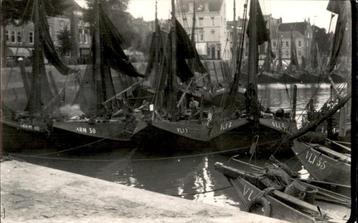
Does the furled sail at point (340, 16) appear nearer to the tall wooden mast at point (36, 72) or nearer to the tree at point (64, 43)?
the tall wooden mast at point (36, 72)

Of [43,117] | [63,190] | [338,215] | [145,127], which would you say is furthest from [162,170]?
[63,190]

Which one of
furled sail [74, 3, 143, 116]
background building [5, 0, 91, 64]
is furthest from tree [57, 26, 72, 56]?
furled sail [74, 3, 143, 116]

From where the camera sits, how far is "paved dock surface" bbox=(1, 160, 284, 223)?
4469 millimetres

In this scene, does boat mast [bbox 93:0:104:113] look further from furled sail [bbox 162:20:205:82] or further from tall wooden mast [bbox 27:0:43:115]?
furled sail [bbox 162:20:205:82]

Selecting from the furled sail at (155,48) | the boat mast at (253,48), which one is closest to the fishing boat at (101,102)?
the furled sail at (155,48)

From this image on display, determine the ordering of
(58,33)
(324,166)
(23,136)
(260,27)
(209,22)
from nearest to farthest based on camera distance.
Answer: (324,166)
(260,27)
(23,136)
(58,33)
(209,22)

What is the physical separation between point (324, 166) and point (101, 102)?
1167 centimetres

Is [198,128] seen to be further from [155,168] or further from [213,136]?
[155,168]

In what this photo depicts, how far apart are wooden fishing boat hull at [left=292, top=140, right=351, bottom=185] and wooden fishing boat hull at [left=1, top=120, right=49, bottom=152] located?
10369 millimetres

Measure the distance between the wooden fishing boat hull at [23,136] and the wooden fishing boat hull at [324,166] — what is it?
10369 mm

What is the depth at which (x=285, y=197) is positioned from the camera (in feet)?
25.0

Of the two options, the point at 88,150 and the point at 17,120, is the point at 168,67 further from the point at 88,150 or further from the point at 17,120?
the point at 17,120

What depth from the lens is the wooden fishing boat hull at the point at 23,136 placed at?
1823 cm

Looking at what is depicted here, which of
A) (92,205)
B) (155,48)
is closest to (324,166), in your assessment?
(92,205)
